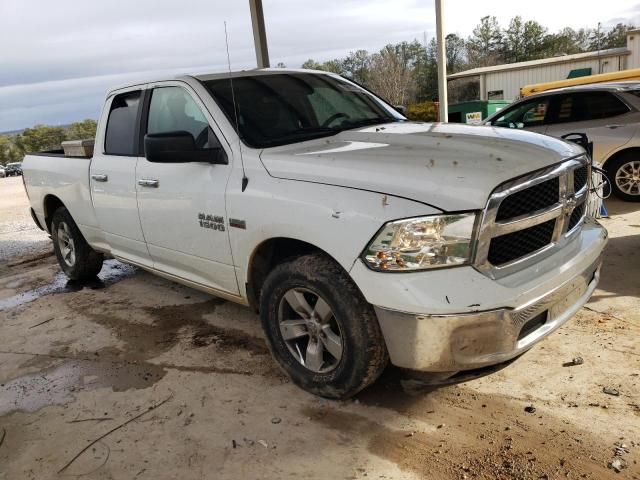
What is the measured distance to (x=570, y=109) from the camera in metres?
7.85

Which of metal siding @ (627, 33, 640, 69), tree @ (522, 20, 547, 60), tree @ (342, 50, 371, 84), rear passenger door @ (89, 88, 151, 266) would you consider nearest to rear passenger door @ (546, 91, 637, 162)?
rear passenger door @ (89, 88, 151, 266)

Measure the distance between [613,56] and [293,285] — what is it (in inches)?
1227

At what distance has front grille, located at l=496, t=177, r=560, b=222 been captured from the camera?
2.56m

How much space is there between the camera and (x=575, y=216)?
314 centimetres

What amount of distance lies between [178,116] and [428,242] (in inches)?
91.8

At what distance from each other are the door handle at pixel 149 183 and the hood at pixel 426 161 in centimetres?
110

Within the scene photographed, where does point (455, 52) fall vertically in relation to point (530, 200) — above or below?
above

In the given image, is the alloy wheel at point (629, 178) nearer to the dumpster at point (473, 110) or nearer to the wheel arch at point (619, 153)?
the wheel arch at point (619, 153)

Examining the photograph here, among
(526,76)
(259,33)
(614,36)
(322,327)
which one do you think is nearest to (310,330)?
(322,327)

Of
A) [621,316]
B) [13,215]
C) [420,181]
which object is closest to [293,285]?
[420,181]

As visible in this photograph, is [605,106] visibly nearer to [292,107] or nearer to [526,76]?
[292,107]

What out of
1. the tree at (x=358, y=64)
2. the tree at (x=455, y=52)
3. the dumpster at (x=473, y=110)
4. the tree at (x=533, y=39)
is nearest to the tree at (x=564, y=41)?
the tree at (x=533, y=39)

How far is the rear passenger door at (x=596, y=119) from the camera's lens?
24.0 ft

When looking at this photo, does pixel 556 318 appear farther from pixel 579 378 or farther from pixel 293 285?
pixel 293 285
